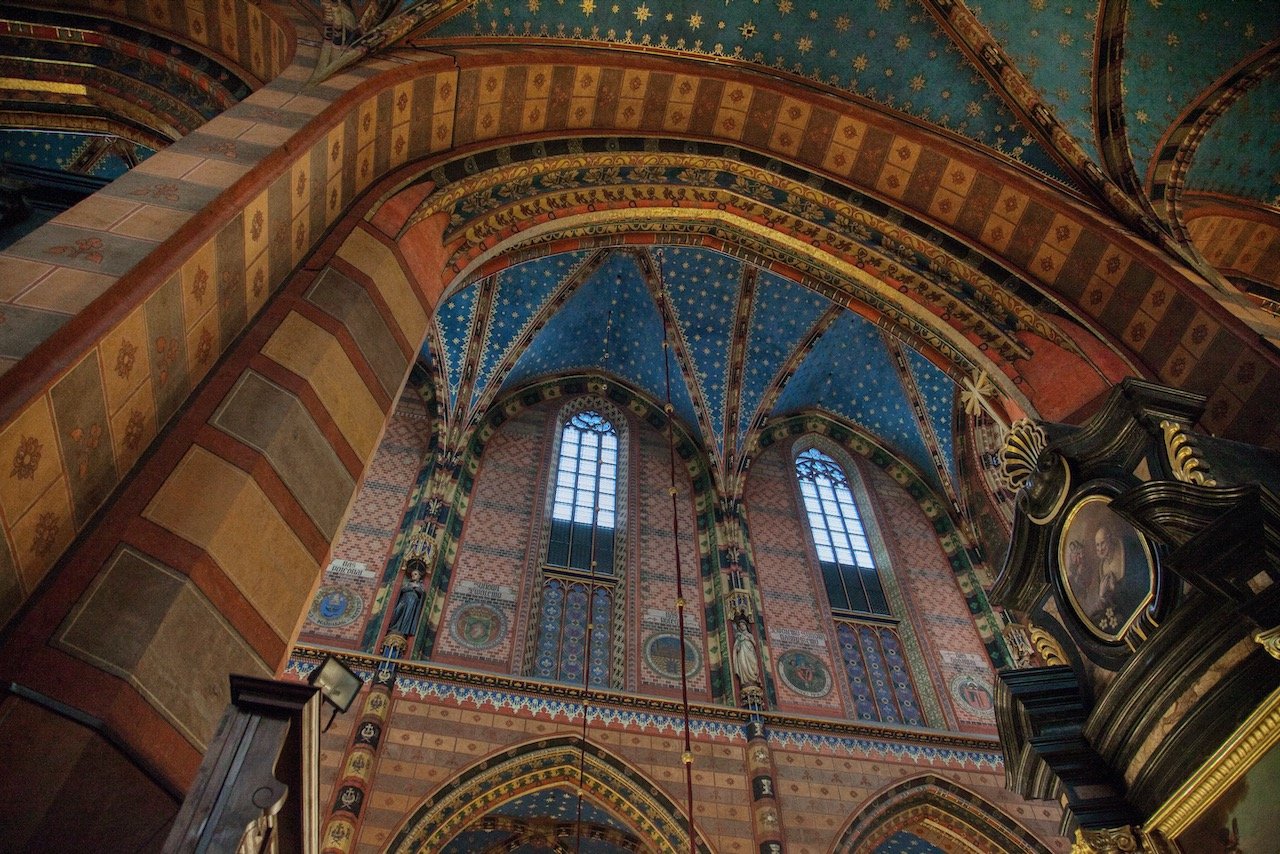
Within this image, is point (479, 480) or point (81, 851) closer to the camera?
point (81, 851)

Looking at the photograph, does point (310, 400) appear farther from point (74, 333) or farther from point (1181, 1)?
point (1181, 1)

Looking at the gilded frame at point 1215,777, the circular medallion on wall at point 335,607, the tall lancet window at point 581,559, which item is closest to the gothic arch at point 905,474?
the tall lancet window at point 581,559

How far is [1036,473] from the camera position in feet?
18.7

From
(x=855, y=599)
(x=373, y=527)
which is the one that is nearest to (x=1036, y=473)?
(x=855, y=599)

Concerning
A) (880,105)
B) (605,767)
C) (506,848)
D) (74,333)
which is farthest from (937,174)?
(506,848)

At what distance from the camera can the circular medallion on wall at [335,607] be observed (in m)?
8.77

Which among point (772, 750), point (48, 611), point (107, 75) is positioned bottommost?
point (48, 611)

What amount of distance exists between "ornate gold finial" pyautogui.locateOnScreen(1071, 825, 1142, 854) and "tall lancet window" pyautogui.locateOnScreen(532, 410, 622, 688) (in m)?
5.35

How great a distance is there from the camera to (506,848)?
8.55 m

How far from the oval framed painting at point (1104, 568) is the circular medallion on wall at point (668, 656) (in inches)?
196

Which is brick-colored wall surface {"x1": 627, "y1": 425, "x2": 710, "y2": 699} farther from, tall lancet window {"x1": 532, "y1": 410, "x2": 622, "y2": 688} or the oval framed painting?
the oval framed painting

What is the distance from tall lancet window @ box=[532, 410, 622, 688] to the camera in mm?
9336

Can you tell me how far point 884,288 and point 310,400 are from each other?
5689 mm

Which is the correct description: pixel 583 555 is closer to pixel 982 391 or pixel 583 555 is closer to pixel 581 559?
pixel 581 559
